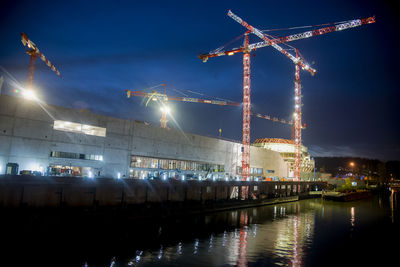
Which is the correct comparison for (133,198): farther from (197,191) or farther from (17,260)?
(17,260)

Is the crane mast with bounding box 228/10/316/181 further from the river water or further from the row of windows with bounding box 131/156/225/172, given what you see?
the river water

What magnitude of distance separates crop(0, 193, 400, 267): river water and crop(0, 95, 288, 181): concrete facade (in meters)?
16.5

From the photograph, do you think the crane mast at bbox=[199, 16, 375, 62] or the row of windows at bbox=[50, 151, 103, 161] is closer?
the row of windows at bbox=[50, 151, 103, 161]

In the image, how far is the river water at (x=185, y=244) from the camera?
68.6 feet

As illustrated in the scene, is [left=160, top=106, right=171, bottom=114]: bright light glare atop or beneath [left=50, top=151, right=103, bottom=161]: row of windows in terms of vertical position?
atop

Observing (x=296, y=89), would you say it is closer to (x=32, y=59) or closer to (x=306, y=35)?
(x=306, y=35)

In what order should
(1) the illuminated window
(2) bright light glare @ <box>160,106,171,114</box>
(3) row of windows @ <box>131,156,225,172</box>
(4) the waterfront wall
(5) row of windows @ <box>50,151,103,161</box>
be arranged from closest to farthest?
(4) the waterfront wall < (5) row of windows @ <box>50,151,103,161</box> < (1) the illuminated window < (3) row of windows @ <box>131,156,225,172</box> < (2) bright light glare @ <box>160,106,171,114</box>

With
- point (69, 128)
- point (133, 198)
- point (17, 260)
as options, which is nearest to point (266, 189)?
point (133, 198)

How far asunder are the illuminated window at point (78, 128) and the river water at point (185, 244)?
1883cm

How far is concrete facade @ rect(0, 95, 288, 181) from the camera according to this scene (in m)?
39.0

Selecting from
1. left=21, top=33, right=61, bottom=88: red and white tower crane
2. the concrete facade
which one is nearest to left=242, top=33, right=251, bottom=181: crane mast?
the concrete facade

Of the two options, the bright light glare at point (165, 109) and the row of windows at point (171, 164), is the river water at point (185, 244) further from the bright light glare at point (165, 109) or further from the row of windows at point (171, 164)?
the bright light glare at point (165, 109)

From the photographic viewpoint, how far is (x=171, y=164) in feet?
206

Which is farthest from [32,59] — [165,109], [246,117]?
[246,117]
